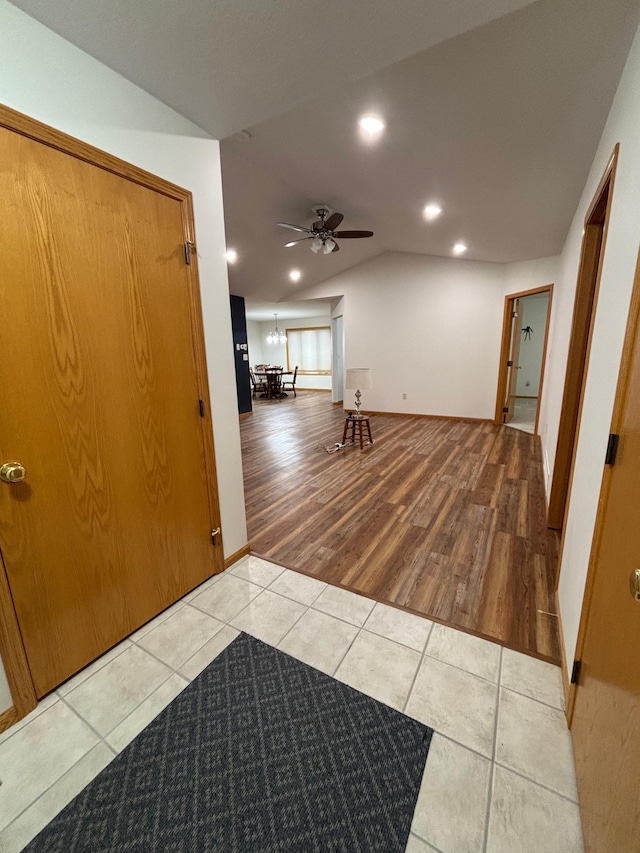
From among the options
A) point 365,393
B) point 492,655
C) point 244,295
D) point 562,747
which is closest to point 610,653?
point 562,747

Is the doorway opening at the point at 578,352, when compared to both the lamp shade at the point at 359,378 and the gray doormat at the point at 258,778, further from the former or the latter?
the lamp shade at the point at 359,378

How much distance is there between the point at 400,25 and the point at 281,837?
2.67 meters

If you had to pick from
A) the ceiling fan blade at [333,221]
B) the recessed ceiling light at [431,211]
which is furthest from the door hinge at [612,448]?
the ceiling fan blade at [333,221]

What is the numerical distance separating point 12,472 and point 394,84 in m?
2.60

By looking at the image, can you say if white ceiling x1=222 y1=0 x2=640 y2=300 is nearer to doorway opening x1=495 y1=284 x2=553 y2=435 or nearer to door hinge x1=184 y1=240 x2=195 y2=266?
doorway opening x1=495 y1=284 x2=553 y2=435

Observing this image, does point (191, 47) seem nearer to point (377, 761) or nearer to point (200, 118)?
point (200, 118)

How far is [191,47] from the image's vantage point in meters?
1.28

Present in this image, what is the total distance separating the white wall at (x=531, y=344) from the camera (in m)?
8.05

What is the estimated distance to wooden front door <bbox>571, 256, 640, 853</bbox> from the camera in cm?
70

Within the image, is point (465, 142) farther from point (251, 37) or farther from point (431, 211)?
point (251, 37)

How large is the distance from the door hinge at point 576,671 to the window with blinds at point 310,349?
10326 millimetres

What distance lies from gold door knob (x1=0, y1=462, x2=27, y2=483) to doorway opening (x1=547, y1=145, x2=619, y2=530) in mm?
2571

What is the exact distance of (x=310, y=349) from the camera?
11492mm

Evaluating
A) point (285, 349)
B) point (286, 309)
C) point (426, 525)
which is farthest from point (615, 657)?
point (285, 349)
